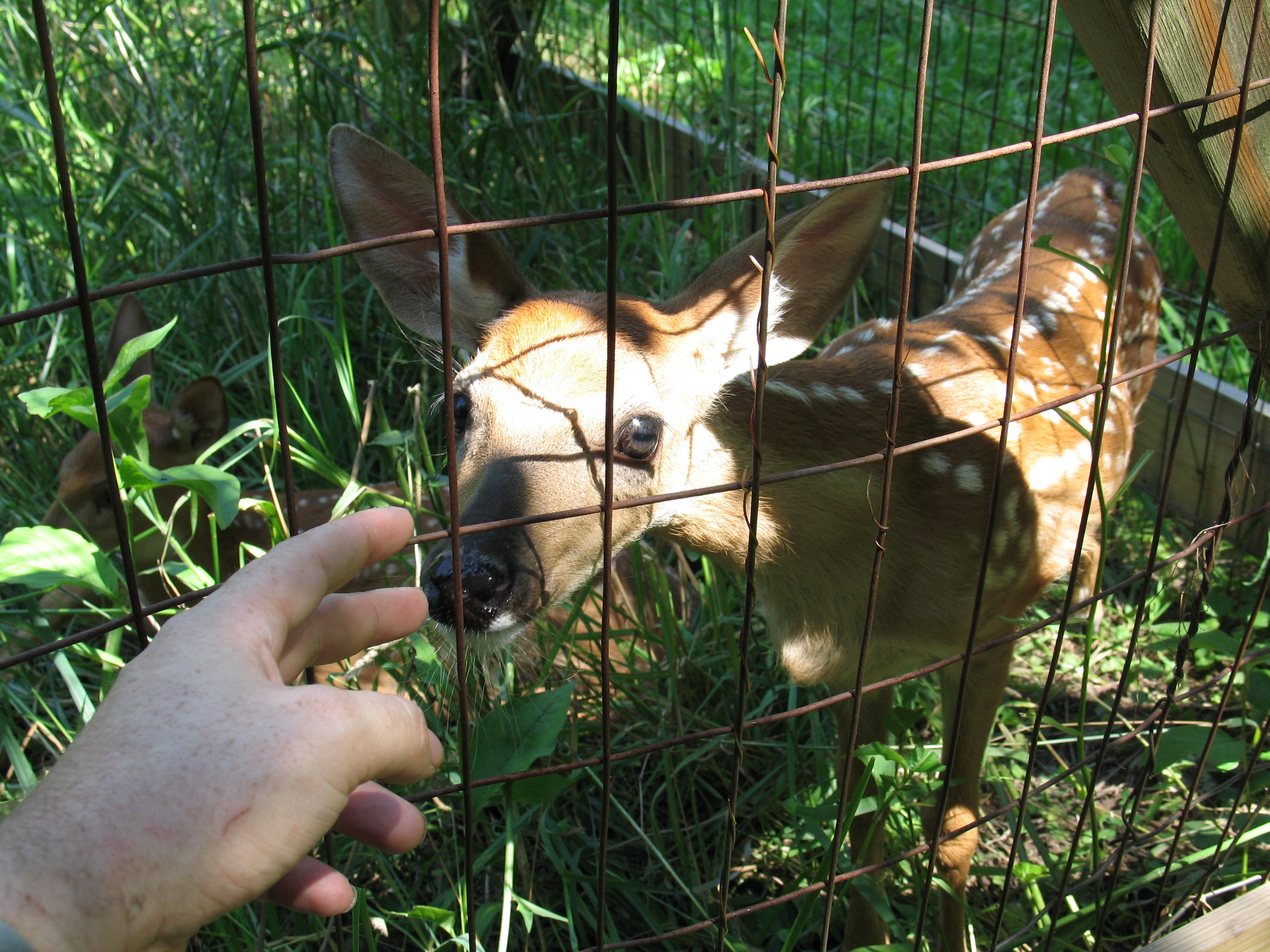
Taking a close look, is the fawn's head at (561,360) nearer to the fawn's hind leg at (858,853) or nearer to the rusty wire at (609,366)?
the rusty wire at (609,366)

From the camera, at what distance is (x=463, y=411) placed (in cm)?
213

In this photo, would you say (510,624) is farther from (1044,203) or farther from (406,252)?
(1044,203)

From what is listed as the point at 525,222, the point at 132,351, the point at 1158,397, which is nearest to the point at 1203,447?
the point at 1158,397

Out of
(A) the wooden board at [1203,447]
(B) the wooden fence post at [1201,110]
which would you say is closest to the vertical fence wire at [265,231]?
(B) the wooden fence post at [1201,110]

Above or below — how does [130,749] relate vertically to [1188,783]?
above

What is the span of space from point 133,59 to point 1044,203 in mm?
3405

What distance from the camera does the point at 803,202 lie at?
13.0ft

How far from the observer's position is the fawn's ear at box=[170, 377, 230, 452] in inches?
121

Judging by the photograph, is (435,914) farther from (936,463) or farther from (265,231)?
(936,463)

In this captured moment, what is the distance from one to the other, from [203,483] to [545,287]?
2.44 metres

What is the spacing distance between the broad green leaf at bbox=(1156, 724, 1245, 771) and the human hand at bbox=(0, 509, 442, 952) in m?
1.55

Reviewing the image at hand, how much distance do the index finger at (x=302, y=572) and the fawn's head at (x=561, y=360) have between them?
0.52 m

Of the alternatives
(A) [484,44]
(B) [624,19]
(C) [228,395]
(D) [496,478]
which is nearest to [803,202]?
(A) [484,44]

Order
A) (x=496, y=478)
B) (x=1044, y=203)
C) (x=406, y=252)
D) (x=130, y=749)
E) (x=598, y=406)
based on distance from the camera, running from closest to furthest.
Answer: (x=130, y=749)
(x=496, y=478)
(x=598, y=406)
(x=406, y=252)
(x=1044, y=203)
